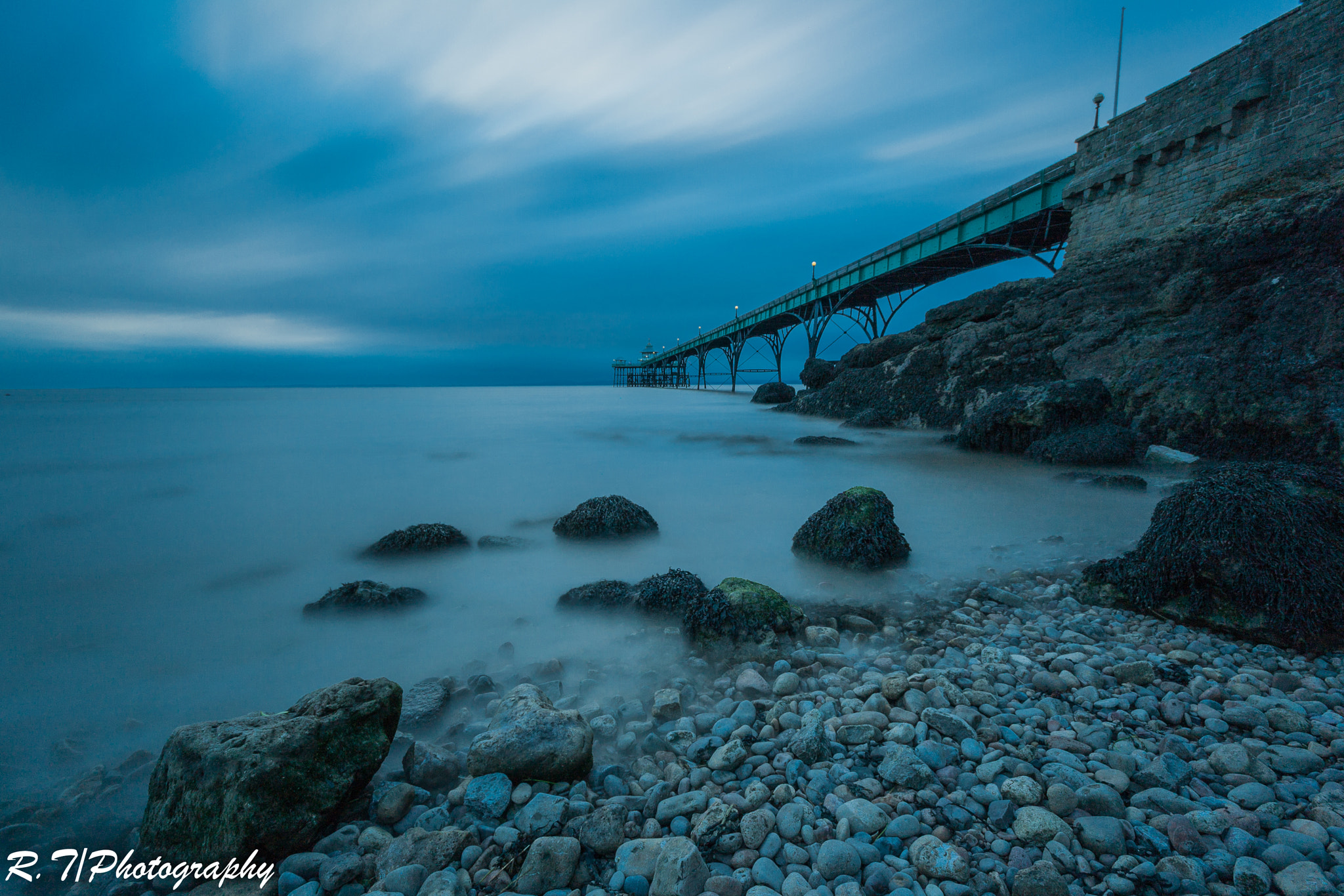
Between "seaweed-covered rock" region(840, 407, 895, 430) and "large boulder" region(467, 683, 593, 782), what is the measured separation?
1424 centimetres

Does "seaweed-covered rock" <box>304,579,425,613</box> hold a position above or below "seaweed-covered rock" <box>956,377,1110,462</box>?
below

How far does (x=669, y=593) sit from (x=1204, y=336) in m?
10.2

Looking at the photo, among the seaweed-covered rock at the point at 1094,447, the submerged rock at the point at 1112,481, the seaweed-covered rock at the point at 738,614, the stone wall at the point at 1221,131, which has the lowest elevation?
the seaweed-covered rock at the point at 738,614

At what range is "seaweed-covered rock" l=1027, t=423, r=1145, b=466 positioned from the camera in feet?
26.9

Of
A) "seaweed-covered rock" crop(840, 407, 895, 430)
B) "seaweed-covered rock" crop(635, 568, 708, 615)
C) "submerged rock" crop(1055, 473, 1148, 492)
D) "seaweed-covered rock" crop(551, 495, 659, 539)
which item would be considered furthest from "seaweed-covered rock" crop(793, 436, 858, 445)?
"seaweed-covered rock" crop(635, 568, 708, 615)

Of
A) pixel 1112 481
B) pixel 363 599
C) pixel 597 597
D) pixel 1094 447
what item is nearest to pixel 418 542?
pixel 363 599

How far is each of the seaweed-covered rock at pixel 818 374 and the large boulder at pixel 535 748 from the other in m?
25.3

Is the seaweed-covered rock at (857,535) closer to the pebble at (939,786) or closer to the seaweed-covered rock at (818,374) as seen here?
the pebble at (939,786)

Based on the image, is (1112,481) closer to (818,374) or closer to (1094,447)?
(1094,447)

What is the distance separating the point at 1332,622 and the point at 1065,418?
756 centimetres

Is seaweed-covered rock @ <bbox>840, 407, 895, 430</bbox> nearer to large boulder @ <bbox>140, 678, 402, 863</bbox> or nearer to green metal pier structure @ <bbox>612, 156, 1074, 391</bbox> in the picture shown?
green metal pier structure @ <bbox>612, 156, 1074, 391</bbox>

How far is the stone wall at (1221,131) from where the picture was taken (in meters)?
9.36

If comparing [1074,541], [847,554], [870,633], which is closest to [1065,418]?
[1074,541]

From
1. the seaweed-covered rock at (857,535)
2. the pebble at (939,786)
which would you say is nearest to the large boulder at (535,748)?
the pebble at (939,786)
